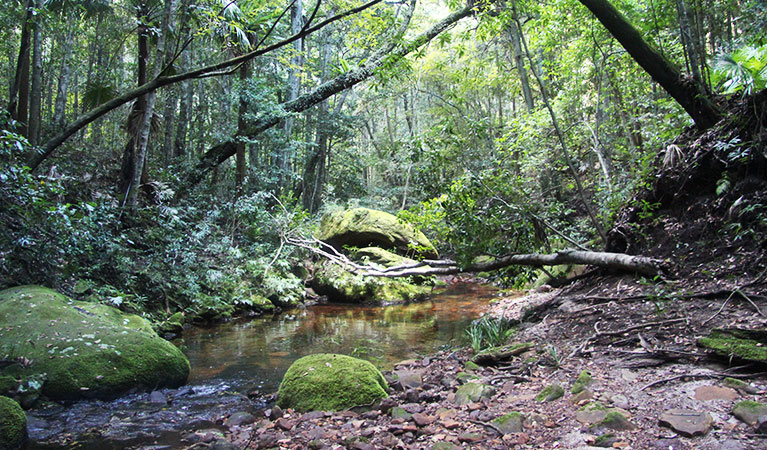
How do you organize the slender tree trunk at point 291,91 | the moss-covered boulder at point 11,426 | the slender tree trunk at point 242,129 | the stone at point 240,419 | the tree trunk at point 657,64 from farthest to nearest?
the slender tree trunk at point 291,91 → the slender tree trunk at point 242,129 → the tree trunk at point 657,64 → the stone at point 240,419 → the moss-covered boulder at point 11,426

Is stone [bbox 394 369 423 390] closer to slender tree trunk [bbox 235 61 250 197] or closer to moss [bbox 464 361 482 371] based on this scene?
moss [bbox 464 361 482 371]

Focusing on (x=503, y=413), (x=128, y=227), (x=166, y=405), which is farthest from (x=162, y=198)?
(x=503, y=413)

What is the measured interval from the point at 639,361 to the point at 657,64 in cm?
414

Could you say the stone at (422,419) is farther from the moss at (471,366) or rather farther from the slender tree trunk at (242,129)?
the slender tree trunk at (242,129)

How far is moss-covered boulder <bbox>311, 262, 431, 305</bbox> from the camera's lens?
482 inches

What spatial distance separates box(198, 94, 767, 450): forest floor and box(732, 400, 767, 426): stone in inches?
1.4

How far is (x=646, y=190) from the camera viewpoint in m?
5.90

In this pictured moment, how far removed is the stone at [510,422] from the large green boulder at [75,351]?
13.4 feet

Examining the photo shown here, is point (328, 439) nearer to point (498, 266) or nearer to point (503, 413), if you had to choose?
point (503, 413)

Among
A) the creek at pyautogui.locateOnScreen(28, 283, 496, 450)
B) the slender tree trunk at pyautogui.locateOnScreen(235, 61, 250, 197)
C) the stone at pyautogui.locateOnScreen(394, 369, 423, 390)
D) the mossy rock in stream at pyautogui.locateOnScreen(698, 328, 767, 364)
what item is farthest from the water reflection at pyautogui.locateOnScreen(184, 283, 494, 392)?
the slender tree trunk at pyautogui.locateOnScreen(235, 61, 250, 197)

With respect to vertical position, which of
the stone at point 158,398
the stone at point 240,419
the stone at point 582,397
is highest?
the stone at point 582,397

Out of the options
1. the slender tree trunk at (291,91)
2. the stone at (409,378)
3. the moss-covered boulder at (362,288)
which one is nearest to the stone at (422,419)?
the stone at (409,378)

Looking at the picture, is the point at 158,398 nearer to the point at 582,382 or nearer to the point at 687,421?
the point at 582,382

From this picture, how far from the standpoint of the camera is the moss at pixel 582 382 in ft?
10.5
